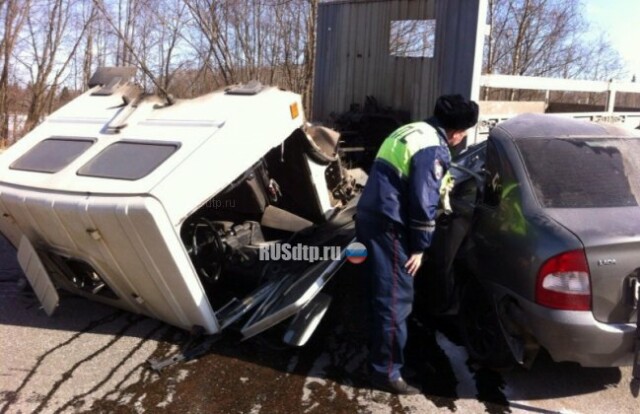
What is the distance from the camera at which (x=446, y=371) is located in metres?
3.50

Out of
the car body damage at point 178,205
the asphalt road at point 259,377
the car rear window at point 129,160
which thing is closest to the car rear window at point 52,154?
the car body damage at point 178,205

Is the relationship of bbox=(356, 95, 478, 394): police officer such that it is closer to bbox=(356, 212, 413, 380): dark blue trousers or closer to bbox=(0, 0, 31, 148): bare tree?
bbox=(356, 212, 413, 380): dark blue trousers

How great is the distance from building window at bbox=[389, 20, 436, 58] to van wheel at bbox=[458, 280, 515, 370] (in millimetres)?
4875

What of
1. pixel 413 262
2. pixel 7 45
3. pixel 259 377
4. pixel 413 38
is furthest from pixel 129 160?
pixel 7 45

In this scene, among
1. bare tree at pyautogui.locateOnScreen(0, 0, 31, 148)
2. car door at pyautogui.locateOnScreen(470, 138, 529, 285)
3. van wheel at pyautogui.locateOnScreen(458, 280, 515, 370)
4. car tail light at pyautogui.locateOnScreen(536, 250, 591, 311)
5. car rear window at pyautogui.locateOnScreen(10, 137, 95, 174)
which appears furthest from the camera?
bare tree at pyautogui.locateOnScreen(0, 0, 31, 148)

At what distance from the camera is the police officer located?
3080 millimetres

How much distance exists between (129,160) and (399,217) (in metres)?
1.66

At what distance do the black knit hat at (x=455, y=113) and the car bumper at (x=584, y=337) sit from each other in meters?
1.07

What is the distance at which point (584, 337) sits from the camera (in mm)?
2756

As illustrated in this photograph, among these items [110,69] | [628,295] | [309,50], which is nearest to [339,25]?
[309,50]

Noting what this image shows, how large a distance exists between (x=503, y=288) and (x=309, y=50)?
1051 cm

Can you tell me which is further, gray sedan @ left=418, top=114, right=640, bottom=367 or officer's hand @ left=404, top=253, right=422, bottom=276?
officer's hand @ left=404, top=253, right=422, bottom=276

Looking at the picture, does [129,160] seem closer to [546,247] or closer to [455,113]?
A: [455,113]

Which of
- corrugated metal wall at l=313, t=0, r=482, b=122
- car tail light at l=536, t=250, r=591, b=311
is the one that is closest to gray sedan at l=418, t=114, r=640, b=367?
car tail light at l=536, t=250, r=591, b=311
